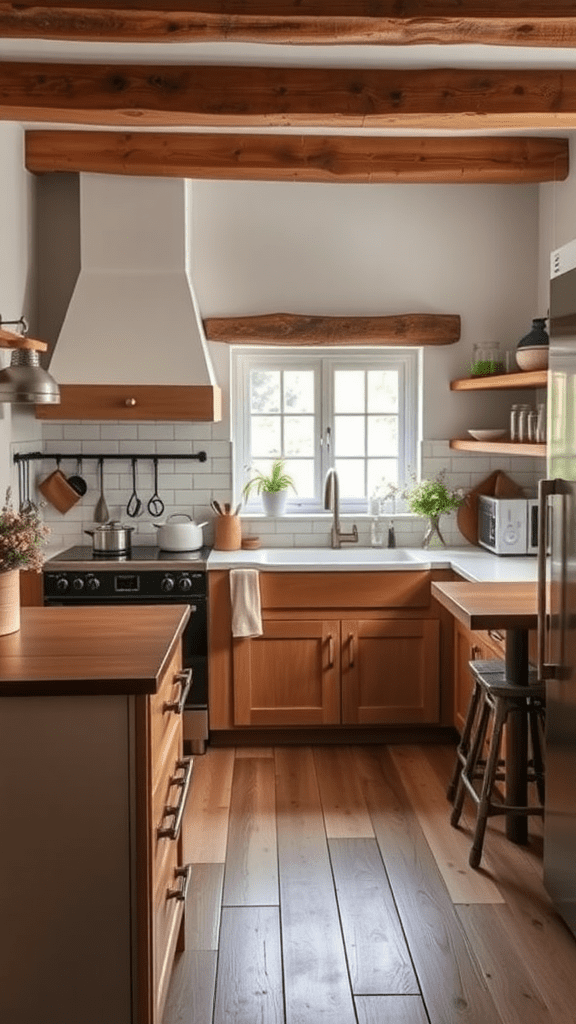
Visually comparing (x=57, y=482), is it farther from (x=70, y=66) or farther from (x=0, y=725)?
(x=0, y=725)

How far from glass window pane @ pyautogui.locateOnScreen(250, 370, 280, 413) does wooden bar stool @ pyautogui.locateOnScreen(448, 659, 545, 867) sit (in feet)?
7.34

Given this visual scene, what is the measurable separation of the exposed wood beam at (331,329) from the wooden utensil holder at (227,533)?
3.21ft

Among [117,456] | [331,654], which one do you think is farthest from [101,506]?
[331,654]

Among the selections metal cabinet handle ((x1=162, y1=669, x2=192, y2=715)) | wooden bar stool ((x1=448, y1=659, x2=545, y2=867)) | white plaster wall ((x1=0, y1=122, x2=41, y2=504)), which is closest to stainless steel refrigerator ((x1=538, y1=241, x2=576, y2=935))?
wooden bar stool ((x1=448, y1=659, x2=545, y2=867))

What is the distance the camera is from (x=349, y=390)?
233 inches

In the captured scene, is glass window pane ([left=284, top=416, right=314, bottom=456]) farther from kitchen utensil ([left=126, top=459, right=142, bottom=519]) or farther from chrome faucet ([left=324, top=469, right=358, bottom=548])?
kitchen utensil ([left=126, top=459, right=142, bottom=519])

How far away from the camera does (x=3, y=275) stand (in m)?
4.91

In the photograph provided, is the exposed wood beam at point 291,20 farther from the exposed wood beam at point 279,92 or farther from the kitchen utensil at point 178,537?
the kitchen utensil at point 178,537

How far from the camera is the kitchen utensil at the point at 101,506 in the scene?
225 inches

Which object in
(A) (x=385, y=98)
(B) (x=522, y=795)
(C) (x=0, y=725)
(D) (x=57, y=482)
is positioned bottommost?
(B) (x=522, y=795)

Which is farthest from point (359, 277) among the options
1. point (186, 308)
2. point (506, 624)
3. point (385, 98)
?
point (506, 624)

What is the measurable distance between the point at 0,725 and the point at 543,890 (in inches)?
82.6

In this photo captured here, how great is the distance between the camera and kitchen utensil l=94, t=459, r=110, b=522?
5707 millimetres

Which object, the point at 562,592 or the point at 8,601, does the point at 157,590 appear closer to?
the point at 8,601
